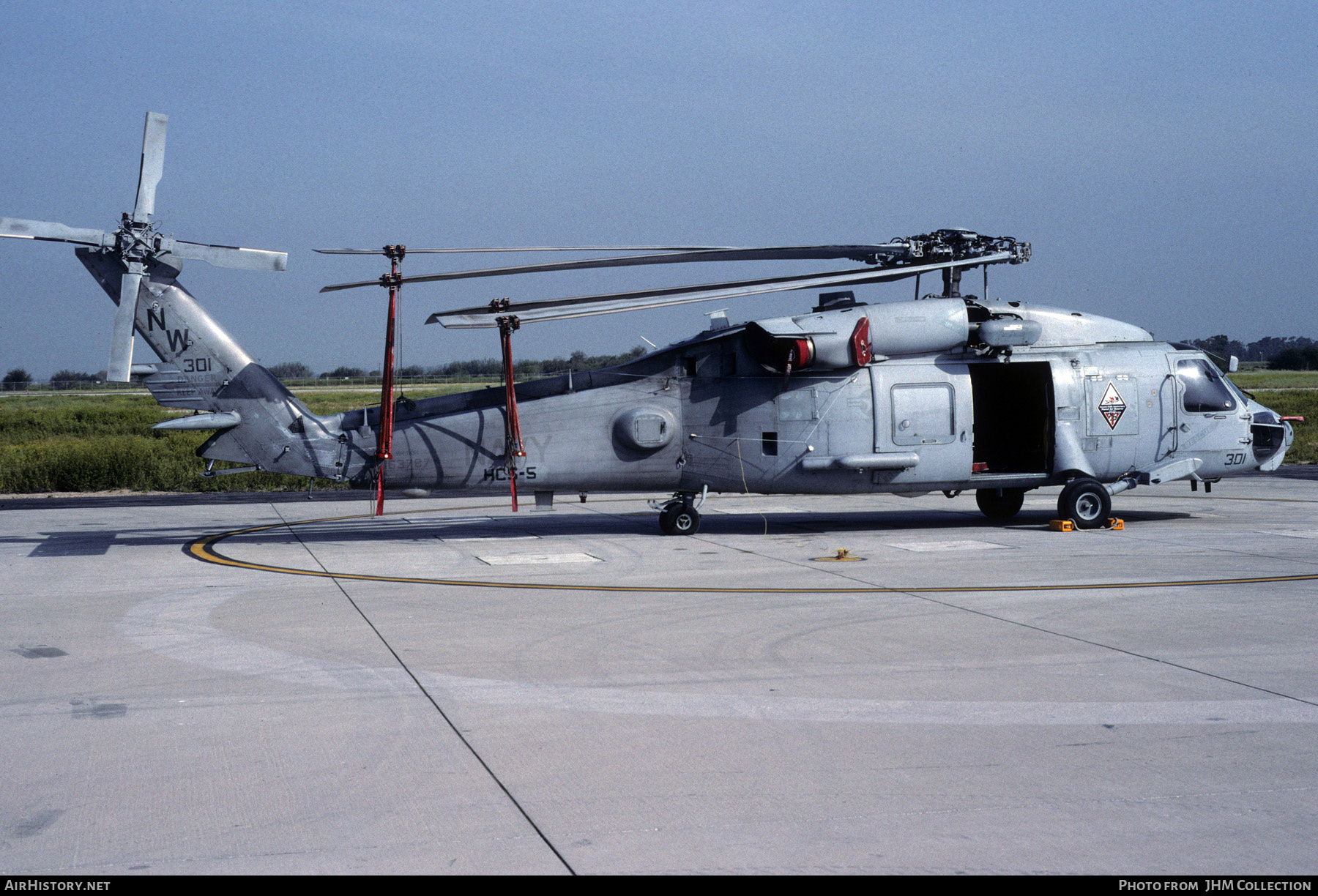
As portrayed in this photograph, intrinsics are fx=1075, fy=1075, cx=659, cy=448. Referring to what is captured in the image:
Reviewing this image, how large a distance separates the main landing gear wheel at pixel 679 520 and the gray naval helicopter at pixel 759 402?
0.10 feet

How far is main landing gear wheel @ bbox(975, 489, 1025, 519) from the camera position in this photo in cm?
1938

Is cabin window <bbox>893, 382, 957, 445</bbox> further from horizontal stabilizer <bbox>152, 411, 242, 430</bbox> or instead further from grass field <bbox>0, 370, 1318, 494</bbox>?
grass field <bbox>0, 370, 1318, 494</bbox>

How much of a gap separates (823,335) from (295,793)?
40.4ft

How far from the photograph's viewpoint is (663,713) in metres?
7.56

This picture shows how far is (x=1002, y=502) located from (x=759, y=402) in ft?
17.8

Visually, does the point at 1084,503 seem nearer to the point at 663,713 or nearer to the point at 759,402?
the point at 759,402

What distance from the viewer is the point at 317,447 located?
53.1 ft

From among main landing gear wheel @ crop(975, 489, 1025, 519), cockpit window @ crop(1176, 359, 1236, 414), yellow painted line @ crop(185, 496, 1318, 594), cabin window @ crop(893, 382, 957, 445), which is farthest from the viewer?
main landing gear wheel @ crop(975, 489, 1025, 519)

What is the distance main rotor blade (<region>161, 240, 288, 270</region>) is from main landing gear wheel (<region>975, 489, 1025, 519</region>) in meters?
12.4

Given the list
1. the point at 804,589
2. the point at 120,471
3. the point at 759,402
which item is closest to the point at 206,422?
the point at 759,402

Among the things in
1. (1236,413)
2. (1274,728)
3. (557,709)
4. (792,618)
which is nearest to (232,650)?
(557,709)

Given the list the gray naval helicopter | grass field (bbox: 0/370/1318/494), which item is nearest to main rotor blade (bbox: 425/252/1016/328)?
the gray naval helicopter

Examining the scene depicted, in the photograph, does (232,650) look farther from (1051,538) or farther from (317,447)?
(1051,538)

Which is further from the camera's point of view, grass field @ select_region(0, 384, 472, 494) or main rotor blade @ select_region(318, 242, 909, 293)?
grass field @ select_region(0, 384, 472, 494)
